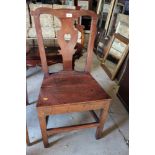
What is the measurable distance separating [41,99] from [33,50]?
52.7 inches

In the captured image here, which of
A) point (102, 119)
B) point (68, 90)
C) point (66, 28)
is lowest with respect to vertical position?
point (102, 119)

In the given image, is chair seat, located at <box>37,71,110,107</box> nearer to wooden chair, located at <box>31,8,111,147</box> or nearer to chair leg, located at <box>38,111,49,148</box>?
wooden chair, located at <box>31,8,111,147</box>

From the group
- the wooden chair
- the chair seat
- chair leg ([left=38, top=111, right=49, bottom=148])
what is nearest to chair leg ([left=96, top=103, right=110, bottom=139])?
the wooden chair

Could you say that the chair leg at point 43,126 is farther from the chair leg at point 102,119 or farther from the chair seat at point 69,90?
the chair leg at point 102,119

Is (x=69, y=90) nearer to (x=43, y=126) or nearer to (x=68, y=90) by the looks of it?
(x=68, y=90)

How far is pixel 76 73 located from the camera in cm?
140

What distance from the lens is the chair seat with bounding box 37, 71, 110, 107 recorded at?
3.61 ft

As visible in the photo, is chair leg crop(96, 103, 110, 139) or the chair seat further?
chair leg crop(96, 103, 110, 139)

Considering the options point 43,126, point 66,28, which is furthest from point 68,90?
point 66,28

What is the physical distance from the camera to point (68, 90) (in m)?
1.20

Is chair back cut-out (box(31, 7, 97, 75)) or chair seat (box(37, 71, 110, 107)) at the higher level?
chair back cut-out (box(31, 7, 97, 75))

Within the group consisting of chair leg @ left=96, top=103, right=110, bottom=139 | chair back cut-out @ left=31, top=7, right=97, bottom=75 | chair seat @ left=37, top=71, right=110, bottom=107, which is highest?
chair back cut-out @ left=31, top=7, right=97, bottom=75

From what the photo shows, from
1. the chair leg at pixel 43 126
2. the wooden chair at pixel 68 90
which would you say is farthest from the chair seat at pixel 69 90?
the chair leg at pixel 43 126
